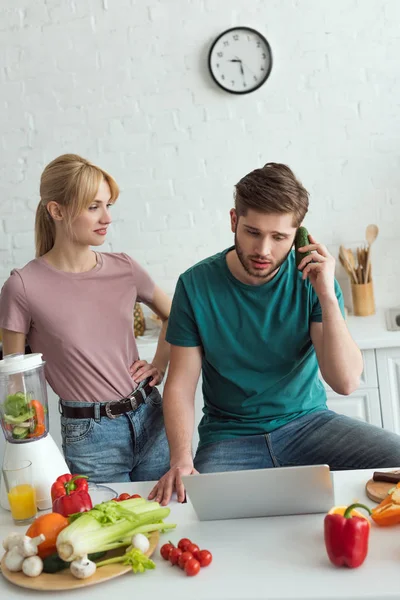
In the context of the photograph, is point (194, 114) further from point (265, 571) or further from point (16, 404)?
point (265, 571)

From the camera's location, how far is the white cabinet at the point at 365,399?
11.0ft

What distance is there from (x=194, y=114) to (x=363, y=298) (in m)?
1.22

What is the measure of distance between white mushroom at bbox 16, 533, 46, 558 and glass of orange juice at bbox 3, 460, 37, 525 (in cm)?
24

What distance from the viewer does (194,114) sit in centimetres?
381

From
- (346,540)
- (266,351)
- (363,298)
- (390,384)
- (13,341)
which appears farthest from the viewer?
(363,298)

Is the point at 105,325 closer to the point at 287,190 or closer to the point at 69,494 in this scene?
the point at 287,190

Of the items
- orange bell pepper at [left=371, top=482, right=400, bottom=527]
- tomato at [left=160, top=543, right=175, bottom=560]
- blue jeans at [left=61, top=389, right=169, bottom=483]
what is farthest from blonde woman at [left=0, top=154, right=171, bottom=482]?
orange bell pepper at [left=371, top=482, right=400, bottom=527]

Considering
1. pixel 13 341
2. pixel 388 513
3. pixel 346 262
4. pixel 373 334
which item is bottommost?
pixel 373 334

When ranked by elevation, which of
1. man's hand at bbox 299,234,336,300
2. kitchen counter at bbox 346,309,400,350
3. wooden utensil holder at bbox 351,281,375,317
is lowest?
kitchen counter at bbox 346,309,400,350

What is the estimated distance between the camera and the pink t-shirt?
7.88 feet

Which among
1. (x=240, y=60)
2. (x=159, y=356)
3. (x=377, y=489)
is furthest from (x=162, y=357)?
(x=240, y=60)

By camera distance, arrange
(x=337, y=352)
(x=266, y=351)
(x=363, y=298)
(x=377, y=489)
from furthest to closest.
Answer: (x=363, y=298) → (x=266, y=351) → (x=337, y=352) → (x=377, y=489)

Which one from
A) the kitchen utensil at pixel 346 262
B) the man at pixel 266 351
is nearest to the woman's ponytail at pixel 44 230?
the man at pixel 266 351

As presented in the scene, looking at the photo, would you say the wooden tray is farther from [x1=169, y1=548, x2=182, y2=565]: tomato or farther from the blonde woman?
the blonde woman
